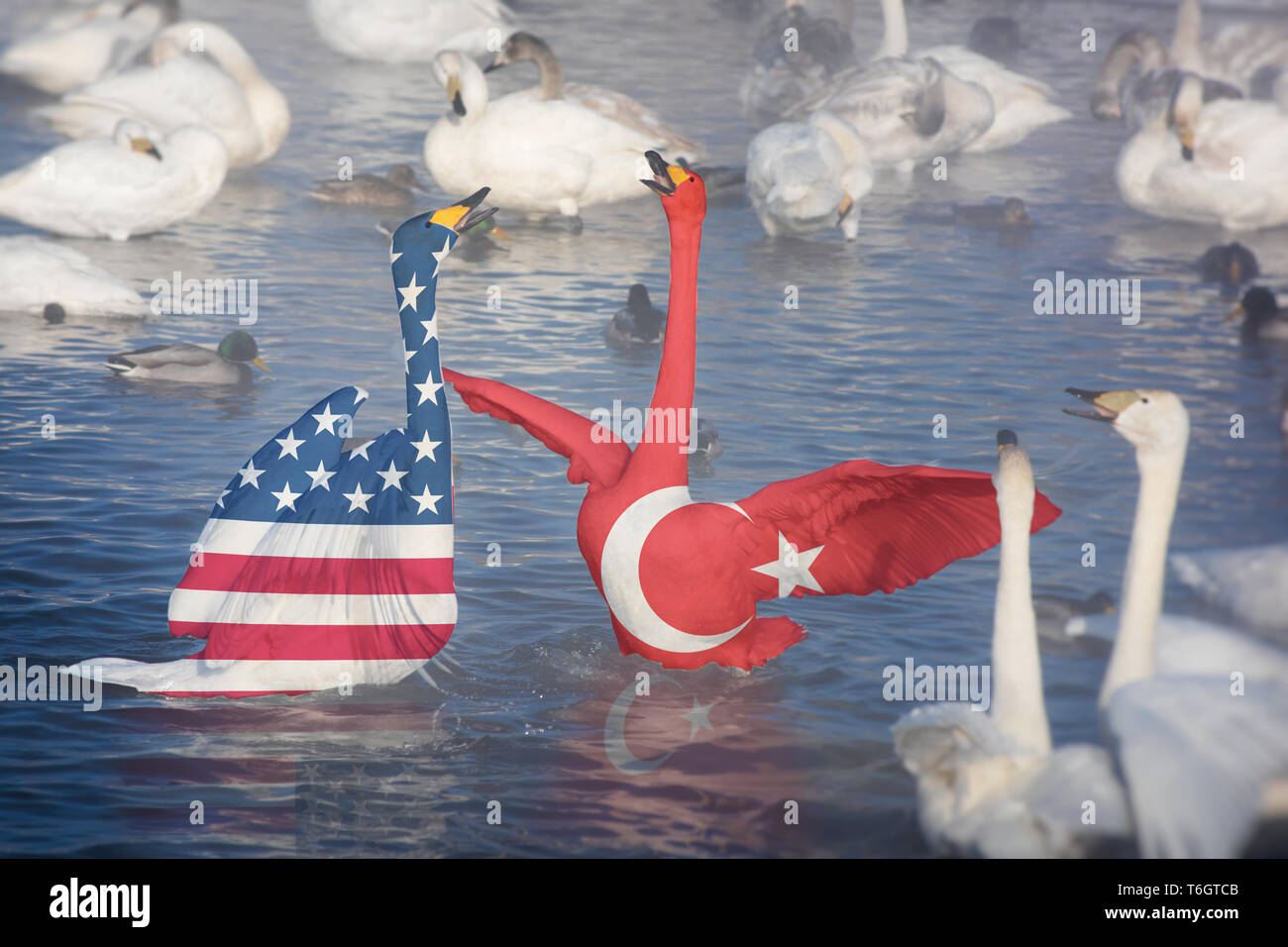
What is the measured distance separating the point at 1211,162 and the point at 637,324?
5.64 meters

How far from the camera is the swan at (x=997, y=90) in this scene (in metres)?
16.2

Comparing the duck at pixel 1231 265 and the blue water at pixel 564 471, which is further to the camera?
the duck at pixel 1231 265

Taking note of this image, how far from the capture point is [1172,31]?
20.3 meters

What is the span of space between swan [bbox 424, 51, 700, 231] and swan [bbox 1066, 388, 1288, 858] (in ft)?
27.4

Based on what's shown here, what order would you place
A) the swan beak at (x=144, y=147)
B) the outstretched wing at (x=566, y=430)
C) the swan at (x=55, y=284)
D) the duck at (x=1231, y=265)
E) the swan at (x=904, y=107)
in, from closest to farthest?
the outstretched wing at (x=566, y=430)
the swan at (x=55, y=284)
the duck at (x=1231, y=265)
the swan beak at (x=144, y=147)
the swan at (x=904, y=107)

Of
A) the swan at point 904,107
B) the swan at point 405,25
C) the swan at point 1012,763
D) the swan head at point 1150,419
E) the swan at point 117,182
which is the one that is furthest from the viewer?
the swan at point 405,25

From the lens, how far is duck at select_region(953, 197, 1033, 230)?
13.2m

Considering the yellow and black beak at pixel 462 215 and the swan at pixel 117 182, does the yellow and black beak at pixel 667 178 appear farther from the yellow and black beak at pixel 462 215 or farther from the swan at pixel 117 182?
the swan at pixel 117 182

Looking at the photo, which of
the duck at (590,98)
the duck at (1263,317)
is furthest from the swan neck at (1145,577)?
the duck at (590,98)

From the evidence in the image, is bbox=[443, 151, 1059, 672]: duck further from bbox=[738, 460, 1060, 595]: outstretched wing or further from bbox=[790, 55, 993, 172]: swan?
bbox=[790, 55, 993, 172]: swan

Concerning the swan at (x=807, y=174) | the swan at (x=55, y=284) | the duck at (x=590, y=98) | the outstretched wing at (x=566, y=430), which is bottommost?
the outstretched wing at (x=566, y=430)

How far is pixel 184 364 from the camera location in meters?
9.69

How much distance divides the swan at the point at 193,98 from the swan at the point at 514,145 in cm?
222

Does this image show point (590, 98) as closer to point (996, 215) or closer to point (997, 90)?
point (996, 215)
